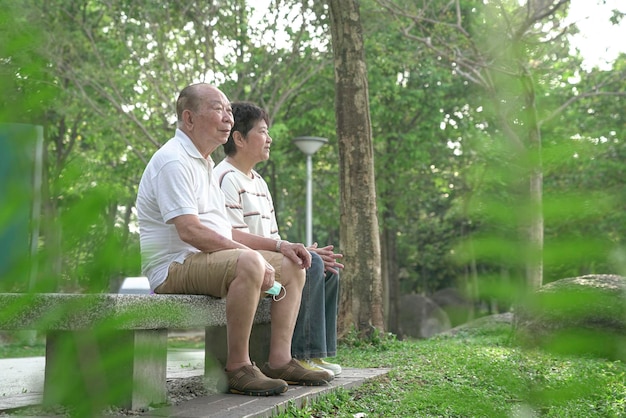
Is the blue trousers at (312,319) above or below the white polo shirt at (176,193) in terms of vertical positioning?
below

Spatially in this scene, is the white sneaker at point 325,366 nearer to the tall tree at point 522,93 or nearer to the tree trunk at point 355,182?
the tree trunk at point 355,182

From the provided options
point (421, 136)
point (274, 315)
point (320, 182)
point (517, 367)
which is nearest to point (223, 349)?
point (274, 315)

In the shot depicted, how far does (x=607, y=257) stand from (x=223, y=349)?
13.9 feet

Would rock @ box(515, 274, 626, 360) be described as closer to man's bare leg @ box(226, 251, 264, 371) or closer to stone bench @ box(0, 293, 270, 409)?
stone bench @ box(0, 293, 270, 409)

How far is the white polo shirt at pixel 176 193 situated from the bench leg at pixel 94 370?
10.4 ft

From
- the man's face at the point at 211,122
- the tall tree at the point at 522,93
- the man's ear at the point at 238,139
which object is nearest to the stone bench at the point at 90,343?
the tall tree at the point at 522,93

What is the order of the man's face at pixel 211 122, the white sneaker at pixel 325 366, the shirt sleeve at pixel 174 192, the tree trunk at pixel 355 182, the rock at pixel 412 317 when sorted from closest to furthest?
the shirt sleeve at pixel 174 192 → the man's face at pixel 211 122 → the white sneaker at pixel 325 366 → the tree trunk at pixel 355 182 → the rock at pixel 412 317

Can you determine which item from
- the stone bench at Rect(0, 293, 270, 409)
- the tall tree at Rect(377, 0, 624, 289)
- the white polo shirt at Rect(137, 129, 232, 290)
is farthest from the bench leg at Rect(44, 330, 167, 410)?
the white polo shirt at Rect(137, 129, 232, 290)

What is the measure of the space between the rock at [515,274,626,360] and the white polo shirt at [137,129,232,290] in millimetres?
2911

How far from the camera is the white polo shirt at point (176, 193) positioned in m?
4.17

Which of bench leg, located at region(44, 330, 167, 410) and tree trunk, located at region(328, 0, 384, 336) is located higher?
tree trunk, located at region(328, 0, 384, 336)

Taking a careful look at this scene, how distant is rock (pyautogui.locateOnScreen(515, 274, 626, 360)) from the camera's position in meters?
0.98

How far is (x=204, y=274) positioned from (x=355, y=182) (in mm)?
5124

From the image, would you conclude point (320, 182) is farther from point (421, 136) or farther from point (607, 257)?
point (607, 257)
